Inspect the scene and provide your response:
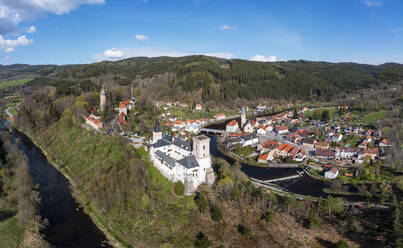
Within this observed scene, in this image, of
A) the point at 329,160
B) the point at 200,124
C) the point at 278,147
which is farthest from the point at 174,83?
the point at 329,160

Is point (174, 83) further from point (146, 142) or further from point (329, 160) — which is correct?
point (329, 160)

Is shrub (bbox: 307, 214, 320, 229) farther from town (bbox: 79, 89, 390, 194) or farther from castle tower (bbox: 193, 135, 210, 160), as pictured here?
castle tower (bbox: 193, 135, 210, 160)

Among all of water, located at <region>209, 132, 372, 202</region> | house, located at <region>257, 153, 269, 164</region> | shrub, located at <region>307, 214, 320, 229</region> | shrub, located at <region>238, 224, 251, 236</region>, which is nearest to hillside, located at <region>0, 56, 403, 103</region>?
house, located at <region>257, 153, 269, 164</region>

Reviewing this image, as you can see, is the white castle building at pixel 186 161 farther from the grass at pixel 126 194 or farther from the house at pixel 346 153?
the house at pixel 346 153

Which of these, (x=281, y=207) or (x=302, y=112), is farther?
(x=302, y=112)

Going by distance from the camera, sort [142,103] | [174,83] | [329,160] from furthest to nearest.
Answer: [174,83] < [142,103] < [329,160]
